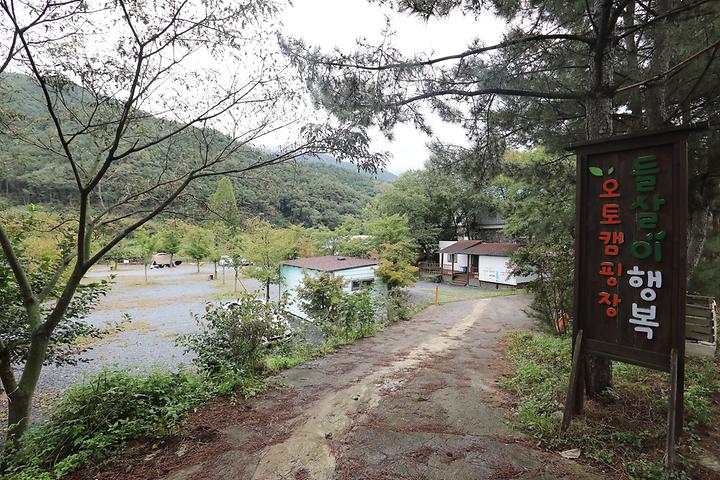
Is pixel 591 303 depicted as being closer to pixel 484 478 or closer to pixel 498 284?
pixel 484 478

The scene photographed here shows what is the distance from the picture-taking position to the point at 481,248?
21969 mm

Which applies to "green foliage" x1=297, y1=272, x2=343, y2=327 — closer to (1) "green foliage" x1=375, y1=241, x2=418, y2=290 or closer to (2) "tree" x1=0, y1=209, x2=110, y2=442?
(1) "green foliage" x1=375, y1=241, x2=418, y2=290

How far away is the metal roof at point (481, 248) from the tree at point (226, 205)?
17282mm

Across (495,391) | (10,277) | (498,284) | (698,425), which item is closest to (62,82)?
(10,277)

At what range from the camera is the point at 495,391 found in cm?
430

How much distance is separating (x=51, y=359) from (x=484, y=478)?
20.4 feet

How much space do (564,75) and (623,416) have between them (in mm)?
4642

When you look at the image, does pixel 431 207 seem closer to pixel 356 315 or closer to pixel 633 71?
pixel 356 315

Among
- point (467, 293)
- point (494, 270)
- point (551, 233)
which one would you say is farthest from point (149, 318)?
point (494, 270)

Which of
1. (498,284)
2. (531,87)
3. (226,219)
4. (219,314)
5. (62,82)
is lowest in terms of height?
(498,284)

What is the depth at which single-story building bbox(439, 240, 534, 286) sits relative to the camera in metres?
20.0

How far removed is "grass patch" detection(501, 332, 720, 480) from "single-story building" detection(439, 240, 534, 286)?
14.6 meters

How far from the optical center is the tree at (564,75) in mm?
3638

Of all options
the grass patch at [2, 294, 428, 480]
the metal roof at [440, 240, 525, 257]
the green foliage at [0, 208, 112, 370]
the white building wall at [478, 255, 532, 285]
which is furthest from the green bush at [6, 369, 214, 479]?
the white building wall at [478, 255, 532, 285]
